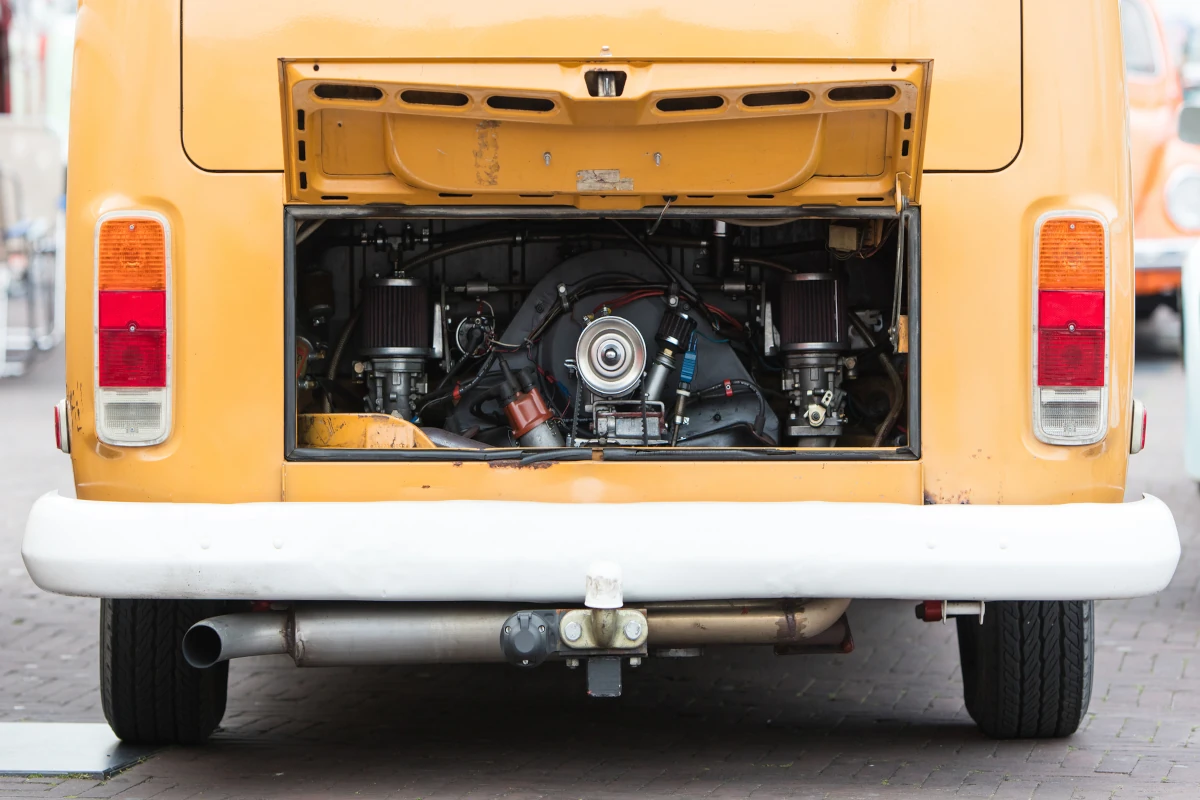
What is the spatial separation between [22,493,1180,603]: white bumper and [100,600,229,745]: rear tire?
2.19ft

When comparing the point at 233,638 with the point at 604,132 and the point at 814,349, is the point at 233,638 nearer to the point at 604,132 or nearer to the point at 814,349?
the point at 604,132

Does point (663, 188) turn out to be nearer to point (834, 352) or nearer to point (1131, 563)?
point (834, 352)

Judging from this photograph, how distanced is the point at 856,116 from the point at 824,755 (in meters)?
1.79

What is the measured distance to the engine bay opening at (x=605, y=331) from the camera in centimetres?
415

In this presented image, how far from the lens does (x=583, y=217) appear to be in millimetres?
3781

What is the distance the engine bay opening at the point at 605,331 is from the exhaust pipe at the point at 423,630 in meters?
0.50

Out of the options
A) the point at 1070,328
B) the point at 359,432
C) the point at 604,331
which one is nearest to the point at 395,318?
the point at 359,432

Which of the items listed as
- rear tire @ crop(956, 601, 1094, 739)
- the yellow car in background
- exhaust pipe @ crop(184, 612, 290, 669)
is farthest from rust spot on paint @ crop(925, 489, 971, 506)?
the yellow car in background

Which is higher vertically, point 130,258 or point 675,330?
point 130,258

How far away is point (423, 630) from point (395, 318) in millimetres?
923

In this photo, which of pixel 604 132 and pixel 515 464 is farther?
pixel 515 464

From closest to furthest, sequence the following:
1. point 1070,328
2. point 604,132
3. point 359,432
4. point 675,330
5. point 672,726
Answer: point 604,132
point 1070,328
point 359,432
point 675,330
point 672,726

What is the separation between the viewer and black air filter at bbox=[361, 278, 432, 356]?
4184mm

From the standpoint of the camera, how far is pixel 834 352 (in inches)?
165
